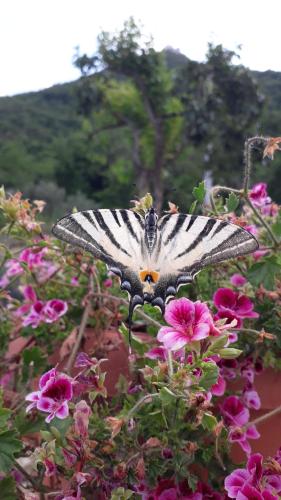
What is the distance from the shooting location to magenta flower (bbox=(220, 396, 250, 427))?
2.93 ft

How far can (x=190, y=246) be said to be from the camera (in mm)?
847

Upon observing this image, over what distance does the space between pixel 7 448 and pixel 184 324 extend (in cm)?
30

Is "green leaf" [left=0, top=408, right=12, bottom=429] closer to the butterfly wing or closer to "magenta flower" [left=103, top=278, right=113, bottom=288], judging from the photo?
the butterfly wing

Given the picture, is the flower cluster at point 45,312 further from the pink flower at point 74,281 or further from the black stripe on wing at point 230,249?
the black stripe on wing at point 230,249

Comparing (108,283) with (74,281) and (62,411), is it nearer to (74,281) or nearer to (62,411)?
(74,281)

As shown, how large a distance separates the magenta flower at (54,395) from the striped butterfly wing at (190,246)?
17 cm

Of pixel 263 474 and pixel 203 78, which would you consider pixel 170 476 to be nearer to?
pixel 263 474

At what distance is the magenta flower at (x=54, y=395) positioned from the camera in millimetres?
824

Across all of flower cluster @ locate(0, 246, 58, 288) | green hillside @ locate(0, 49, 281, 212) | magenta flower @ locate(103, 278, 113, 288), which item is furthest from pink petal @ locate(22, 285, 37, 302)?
green hillside @ locate(0, 49, 281, 212)

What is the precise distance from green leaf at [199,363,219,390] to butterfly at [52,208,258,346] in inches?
5.0

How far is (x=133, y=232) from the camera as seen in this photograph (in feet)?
2.89

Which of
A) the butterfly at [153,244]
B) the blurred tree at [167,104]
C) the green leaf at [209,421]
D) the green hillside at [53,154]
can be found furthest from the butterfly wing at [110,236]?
the green hillside at [53,154]

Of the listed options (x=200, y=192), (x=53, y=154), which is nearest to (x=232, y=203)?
(x=200, y=192)

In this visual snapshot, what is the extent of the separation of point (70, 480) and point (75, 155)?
23.5 meters
